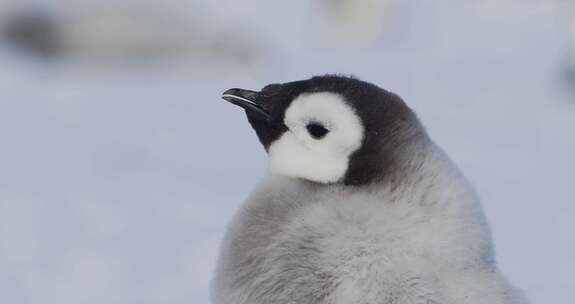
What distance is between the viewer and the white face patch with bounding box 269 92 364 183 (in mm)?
1969

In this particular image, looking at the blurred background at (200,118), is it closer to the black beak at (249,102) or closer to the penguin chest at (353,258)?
the black beak at (249,102)

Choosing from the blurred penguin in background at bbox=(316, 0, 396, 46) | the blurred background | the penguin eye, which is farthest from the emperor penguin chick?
the blurred penguin in background at bbox=(316, 0, 396, 46)

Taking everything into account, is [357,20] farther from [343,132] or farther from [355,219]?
[355,219]

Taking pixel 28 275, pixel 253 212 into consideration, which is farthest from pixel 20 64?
pixel 253 212

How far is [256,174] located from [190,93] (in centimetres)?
250

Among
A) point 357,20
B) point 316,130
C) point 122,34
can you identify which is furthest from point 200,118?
→ point 316,130

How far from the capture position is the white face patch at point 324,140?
77.5 inches

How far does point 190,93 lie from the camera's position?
8375mm

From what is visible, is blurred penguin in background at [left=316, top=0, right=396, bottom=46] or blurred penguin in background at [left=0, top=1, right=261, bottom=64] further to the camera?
blurred penguin in background at [left=316, top=0, right=396, bottom=46]

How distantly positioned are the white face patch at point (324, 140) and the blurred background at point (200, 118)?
7.13 ft

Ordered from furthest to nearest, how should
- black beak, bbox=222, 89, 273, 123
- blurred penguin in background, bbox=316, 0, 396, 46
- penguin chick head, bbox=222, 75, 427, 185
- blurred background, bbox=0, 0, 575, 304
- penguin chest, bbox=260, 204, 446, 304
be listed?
blurred penguin in background, bbox=316, 0, 396, 46 < blurred background, bbox=0, 0, 575, 304 < black beak, bbox=222, 89, 273, 123 < penguin chick head, bbox=222, 75, 427, 185 < penguin chest, bbox=260, 204, 446, 304

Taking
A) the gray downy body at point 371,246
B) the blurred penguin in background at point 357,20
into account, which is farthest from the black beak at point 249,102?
the blurred penguin in background at point 357,20

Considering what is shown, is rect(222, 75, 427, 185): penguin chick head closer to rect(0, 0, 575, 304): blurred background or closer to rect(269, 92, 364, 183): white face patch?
rect(269, 92, 364, 183): white face patch

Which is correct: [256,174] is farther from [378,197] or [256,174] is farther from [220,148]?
[378,197]
